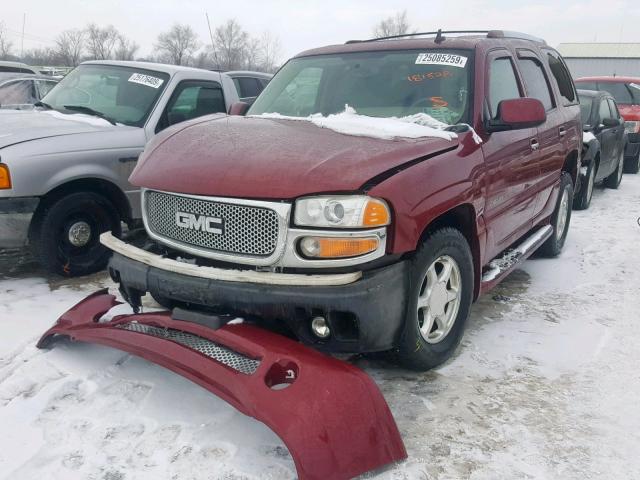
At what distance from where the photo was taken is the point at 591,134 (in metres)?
8.44

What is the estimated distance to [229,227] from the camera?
2.89 metres

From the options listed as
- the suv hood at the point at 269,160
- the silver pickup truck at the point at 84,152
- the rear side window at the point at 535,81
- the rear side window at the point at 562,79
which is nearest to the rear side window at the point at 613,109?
the rear side window at the point at 562,79

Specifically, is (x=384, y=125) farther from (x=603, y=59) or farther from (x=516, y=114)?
(x=603, y=59)

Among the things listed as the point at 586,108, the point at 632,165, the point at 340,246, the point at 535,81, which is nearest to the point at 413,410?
the point at 340,246

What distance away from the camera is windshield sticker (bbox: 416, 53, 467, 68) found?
3893mm

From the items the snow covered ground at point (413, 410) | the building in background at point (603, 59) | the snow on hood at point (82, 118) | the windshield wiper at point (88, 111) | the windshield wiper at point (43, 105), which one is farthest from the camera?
the building in background at point (603, 59)

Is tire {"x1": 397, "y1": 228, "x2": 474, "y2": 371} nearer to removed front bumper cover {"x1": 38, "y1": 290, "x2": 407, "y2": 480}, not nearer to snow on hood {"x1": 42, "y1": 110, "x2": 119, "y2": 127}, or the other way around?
removed front bumper cover {"x1": 38, "y1": 290, "x2": 407, "y2": 480}

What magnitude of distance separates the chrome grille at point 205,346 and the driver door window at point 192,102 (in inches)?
112

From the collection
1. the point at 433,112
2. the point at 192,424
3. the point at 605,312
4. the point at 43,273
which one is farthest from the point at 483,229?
the point at 43,273

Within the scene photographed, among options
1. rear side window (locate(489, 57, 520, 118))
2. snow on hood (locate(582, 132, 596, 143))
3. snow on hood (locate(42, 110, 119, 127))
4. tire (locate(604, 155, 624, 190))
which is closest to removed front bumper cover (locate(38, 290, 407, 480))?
rear side window (locate(489, 57, 520, 118))

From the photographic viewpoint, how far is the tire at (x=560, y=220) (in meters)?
5.59

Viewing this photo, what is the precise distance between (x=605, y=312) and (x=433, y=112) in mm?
2043

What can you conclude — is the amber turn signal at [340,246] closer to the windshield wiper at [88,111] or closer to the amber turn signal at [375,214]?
the amber turn signal at [375,214]

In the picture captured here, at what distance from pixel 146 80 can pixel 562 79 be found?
3916 mm
